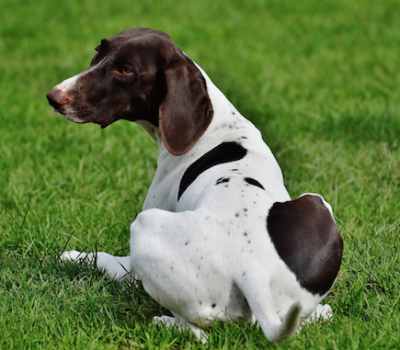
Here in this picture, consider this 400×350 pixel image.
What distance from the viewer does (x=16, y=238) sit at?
13.4ft

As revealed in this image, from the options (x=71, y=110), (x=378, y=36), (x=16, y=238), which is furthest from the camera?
(x=378, y=36)

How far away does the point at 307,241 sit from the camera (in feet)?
9.32

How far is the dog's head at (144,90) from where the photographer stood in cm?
344

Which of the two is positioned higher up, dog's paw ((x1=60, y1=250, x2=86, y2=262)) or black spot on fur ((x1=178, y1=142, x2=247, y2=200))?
black spot on fur ((x1=178, y1=142, x2=247, y2=200))

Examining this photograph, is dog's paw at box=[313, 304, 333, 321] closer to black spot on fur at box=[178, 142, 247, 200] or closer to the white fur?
the white fur

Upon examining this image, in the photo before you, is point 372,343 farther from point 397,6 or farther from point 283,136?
point 397,6

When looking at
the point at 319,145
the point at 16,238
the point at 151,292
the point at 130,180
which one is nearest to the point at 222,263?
the point at 151,292

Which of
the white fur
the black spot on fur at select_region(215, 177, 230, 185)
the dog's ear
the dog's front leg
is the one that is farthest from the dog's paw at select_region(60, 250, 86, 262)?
the black spot on fur at select_region(215, 177, 230, 185)

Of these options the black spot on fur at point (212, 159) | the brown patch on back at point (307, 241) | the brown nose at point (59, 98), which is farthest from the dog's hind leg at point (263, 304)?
the brown nose at point (59, 98)

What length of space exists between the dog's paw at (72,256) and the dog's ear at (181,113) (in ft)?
2.75

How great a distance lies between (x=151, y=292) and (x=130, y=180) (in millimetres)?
2315

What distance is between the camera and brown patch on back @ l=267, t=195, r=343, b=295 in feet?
9.22

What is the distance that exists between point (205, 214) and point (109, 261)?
921 mm

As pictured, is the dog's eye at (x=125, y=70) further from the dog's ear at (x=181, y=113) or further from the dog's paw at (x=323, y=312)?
the dog's paw at (x=323, y=312)
